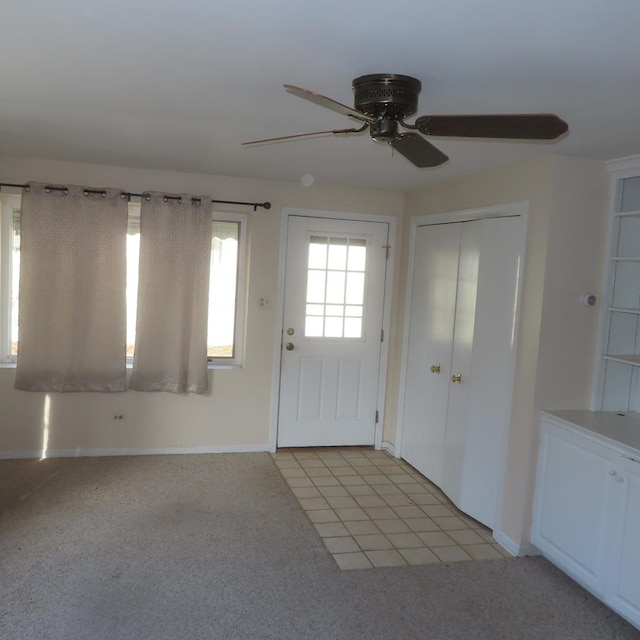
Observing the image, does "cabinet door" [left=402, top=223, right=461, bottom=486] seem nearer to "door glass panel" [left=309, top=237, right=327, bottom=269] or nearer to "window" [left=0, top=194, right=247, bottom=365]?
"door glass panel" [left=309, top=237, right=327, bottom=269]

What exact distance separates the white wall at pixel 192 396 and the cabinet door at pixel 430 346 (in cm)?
66

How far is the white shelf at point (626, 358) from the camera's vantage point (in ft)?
10.4

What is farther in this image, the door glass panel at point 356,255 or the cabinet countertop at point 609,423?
the door glass panel at point 356,255

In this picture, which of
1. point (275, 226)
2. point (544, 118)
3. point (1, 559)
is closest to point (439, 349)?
point (275, 226)

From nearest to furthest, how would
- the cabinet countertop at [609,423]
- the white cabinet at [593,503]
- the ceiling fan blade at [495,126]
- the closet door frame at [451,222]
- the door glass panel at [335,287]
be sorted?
the ceiling fan blade at [495,126]
the white cabinet at [593,503]
the cabinet countertop at [609,423]
the closet door frame at [451,222]
the door glass panel at [335,287]

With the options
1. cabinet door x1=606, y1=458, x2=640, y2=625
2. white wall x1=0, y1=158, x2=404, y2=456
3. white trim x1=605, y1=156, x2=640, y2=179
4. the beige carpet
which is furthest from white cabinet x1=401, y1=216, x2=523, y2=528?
white wall x1=0, y1=158, x2=404, y2=456

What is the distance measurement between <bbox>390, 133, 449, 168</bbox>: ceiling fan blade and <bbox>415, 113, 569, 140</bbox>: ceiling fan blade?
103 mm

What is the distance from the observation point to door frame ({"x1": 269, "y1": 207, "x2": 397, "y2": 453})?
4770 millimetres

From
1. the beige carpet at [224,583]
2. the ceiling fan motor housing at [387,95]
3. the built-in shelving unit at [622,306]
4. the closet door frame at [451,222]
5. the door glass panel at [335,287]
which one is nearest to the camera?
the ceiling fan motor housing at [387,95]

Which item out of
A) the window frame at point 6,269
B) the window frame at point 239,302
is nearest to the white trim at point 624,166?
the window frame at point 239,302

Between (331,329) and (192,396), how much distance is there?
1.24 meters

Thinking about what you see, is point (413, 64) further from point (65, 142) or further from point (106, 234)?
point (106, 234)

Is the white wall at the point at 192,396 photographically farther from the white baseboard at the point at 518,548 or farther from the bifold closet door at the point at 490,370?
the white baseboard at the point at 518,548

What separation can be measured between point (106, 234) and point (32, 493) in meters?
1.82
